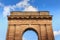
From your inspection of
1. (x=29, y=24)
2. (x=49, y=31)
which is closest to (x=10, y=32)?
(x=29, y=24)

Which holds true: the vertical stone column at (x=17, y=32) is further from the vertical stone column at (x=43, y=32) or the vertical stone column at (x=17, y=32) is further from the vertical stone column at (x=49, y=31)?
the vertical stone column at (x=49, y=31)

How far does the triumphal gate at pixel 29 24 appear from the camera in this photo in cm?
2236

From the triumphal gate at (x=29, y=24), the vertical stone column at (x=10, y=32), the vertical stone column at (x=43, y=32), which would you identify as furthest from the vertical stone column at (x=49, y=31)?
the vertical stone column at (x=10, y=32)

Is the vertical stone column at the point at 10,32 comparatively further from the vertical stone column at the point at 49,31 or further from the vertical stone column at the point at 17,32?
the vertical stone column at the point at 49,31

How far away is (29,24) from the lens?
75.8 feet

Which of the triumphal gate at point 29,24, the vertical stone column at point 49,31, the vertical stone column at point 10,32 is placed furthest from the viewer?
the triumphal gate at point 29,24

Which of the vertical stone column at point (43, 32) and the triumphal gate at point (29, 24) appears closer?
the vertical stone column at point (43, 32)

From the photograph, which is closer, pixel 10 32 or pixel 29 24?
pixel 10 32

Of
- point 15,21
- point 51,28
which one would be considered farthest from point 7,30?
point 51,28

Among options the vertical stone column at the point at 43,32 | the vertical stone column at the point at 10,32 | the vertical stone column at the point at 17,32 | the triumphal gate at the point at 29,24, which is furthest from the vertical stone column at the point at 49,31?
the vertical stone column at the point at 10,32

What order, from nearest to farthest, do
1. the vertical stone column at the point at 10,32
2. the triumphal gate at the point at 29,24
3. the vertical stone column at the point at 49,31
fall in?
1. the vertical stone column at the point at 49,31
2. the vertical stone column at the point at 10,32
3. the triumphal gate at the point at 29,24

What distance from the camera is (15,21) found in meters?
23.2

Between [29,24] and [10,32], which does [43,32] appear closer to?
[29,24]

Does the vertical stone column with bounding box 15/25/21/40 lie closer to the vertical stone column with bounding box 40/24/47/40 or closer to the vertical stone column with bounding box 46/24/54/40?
the vertical stone column with bounding box 40/24/47/40
